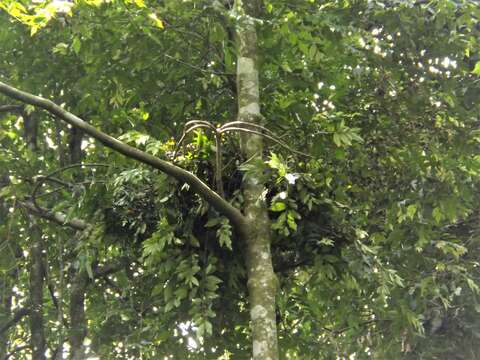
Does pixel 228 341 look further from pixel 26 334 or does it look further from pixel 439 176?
pixel 26 334

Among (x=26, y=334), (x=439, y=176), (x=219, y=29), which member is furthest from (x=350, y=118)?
(x=26, y=334)

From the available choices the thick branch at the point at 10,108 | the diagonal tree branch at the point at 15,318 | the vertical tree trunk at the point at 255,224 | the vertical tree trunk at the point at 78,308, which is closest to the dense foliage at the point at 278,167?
the vertical tree trunk at the point at 78,308

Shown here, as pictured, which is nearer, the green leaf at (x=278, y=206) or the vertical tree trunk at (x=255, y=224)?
the vertical tree trunk at (x=255, y=224)

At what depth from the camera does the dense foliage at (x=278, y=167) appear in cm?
423

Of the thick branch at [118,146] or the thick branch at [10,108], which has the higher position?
the thick branch at [10,108]

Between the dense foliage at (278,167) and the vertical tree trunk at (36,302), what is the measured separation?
0.49 feet

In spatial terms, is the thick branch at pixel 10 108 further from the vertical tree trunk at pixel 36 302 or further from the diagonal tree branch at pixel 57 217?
the diagonal tree branch at pixel 57 217

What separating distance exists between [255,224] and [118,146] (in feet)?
3.79

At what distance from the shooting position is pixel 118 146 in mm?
3420

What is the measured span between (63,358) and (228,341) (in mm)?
3193

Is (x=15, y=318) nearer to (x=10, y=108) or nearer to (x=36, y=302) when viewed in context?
(x=36, y=302)

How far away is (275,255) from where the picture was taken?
14.8 ft

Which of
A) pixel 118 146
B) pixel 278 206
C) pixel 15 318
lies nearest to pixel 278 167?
pixel 278 206

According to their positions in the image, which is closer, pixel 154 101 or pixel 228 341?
pixel 228 341
